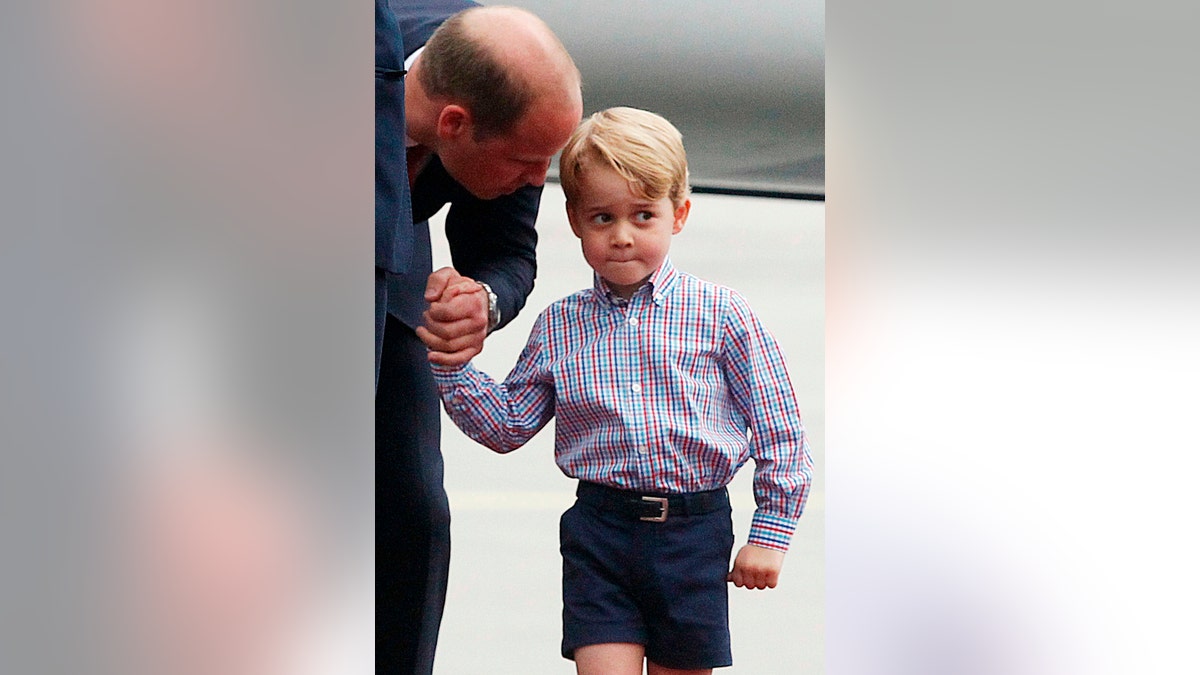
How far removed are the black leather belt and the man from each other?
152 millimetres

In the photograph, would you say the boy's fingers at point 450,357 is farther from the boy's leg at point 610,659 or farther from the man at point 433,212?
the boy's leg at point 610,659

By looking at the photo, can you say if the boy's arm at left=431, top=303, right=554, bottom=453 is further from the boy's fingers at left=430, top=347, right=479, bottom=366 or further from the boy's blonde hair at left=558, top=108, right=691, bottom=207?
the boy's blonde hair at left=558, top=108, right=691, bottom=207

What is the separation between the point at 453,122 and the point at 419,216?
0.11 meters

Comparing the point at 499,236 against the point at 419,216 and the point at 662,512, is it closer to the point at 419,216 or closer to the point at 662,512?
the point at 419,216

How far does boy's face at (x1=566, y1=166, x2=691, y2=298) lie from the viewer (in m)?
1.27

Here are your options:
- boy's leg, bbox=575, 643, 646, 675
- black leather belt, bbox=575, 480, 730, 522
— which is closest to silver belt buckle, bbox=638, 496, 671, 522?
black leather belt, bbox=575, 480, 730, 522
